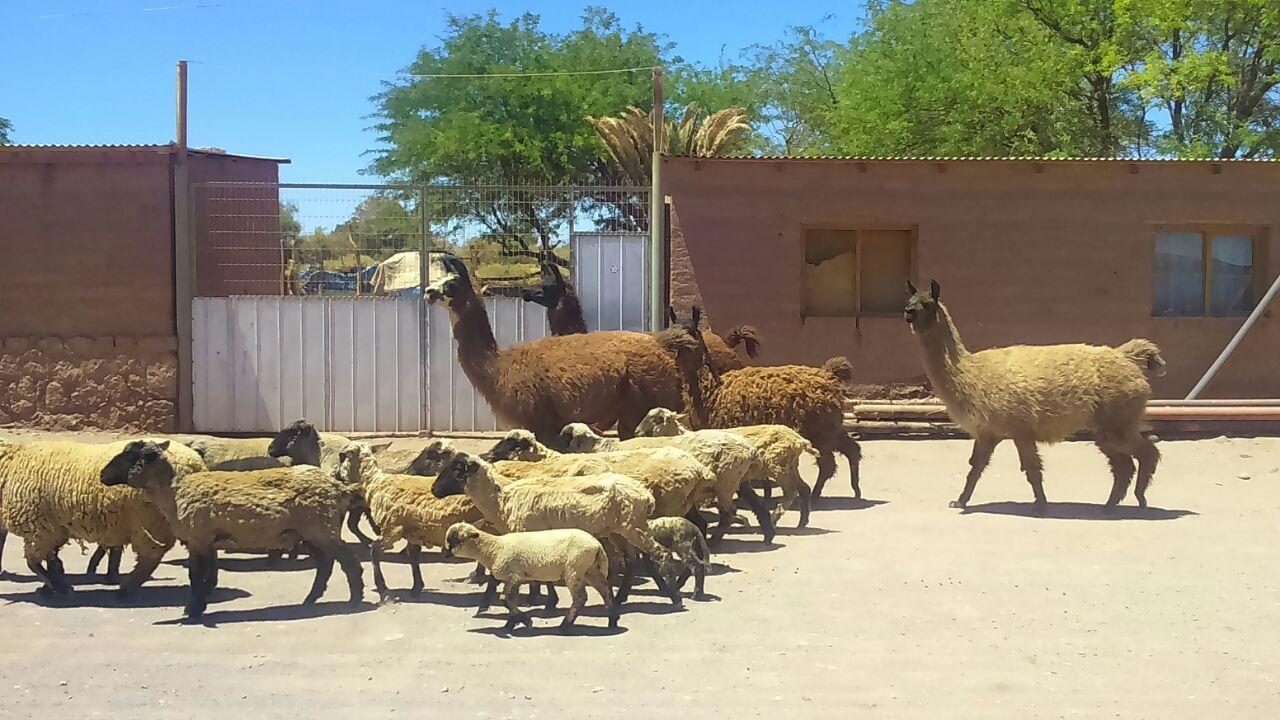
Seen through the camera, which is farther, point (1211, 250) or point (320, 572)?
point (1211, 250)

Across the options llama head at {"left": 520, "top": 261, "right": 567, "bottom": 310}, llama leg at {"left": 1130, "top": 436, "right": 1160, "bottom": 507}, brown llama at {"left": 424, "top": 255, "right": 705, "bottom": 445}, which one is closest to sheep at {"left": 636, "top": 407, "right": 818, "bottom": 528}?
brown llama at {"left": 424, "top": 255, "right": 705, "bottom": 445}

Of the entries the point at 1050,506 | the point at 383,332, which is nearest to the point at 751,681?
the point at 1050,506

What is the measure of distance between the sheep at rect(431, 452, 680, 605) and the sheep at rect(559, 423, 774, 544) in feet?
4.20

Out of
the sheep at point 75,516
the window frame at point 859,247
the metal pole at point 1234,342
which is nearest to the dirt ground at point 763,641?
the sheep at point 75,516

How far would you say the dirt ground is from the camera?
534cm

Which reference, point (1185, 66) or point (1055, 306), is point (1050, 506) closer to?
point (1055, 306)

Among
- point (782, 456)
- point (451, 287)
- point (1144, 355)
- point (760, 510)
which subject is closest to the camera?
point (760, 510)

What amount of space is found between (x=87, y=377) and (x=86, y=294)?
3.29ft

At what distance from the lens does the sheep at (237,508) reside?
22.9 ft

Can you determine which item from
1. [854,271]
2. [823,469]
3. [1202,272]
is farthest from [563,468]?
[1202,272]

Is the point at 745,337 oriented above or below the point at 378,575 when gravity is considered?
above

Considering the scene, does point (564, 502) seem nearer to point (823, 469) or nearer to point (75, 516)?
point (75, 516)

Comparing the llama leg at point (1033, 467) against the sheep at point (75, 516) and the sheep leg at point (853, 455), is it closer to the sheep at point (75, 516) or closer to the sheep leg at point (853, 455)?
the sheep leg at point (853, 455)

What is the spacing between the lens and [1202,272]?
15328mm
